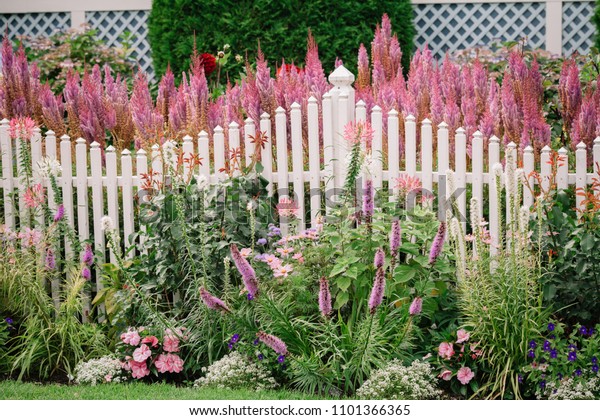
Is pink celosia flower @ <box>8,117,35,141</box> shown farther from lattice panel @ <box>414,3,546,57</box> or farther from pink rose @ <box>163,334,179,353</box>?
lattice panel @ <box>414,3,546,57</box>

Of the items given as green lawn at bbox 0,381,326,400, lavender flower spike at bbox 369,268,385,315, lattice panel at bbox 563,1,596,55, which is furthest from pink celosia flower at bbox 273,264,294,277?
lattice panel at bbox 563,1,596,55

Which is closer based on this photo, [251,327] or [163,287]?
[251,327]

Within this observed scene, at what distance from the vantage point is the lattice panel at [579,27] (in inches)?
435

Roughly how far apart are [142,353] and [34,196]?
127 centimetres

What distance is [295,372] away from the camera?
4.47 meters

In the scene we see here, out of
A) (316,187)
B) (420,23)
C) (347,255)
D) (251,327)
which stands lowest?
(251,327)

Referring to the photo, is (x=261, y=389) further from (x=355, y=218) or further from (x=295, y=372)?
(x=355, y=218)

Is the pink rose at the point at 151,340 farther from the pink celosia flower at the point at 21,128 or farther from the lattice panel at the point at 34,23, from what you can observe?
the lattice panel at the point at 34,23

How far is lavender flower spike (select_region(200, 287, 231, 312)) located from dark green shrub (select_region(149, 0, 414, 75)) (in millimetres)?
5554

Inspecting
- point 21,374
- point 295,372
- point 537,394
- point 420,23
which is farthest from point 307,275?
point 420,23

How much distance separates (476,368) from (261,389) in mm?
1071

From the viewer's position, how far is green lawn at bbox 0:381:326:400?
4465 millimetres

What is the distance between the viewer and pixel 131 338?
4.90m

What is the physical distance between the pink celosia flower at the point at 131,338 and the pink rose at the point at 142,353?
0.14 feet
